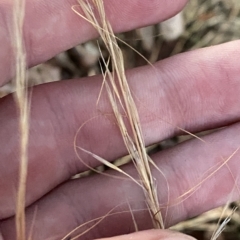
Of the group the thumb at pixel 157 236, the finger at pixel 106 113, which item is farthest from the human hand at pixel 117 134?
the thumb at pixel 157 236

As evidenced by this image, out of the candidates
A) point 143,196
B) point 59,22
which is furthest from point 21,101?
point 143,196

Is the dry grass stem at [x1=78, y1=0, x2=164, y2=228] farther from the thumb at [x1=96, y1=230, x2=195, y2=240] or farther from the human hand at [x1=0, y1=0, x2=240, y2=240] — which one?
the thumb at [x1=96, y1=230, x2=195, y2=240]

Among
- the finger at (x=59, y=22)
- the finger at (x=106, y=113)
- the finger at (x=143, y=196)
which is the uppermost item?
the finger at (x=59, y=22)

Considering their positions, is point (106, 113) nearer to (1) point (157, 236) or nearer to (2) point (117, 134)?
(2) point (117, 134)

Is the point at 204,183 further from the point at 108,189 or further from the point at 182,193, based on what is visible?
the point at 108,189

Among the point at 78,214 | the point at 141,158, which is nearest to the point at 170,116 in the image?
the point at 141,158

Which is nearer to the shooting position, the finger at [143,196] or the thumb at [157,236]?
the thumb at [157,236]

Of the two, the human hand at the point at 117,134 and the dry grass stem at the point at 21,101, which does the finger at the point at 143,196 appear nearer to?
the human hand at the point at 117,134

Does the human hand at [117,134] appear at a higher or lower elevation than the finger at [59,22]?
lower
